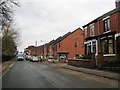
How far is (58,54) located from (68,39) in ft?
17.6

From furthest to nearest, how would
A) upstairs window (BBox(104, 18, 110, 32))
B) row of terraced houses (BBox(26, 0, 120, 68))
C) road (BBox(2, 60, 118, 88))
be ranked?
upstairs window (BBox(104, 18, 110, 32)) → row of terraced houses (BBox(26, 0, 120, 68)) → road (BBox(2, 60, 118, 88))

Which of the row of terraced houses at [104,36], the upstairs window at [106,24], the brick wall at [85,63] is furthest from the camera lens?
the upstairs window at [106,24]

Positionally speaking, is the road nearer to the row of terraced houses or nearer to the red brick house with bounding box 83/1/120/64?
the row of terraced houses

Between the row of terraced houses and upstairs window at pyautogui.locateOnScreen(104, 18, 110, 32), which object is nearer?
the row of terraced houses

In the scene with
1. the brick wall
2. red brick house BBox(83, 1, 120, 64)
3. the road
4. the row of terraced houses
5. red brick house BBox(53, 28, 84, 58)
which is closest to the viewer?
the road

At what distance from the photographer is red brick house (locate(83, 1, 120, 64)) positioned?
109 feet

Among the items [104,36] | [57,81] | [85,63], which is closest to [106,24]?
[104,36]

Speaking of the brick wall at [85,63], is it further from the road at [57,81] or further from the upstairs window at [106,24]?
the road at [57,81]

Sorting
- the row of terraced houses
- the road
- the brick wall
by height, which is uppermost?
the row of terraced houses

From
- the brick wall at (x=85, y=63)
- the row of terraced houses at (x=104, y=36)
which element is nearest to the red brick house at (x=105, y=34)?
the row of terraced houses at (x=104, y=36)

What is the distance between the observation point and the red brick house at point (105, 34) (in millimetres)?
33203

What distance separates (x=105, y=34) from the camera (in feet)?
117

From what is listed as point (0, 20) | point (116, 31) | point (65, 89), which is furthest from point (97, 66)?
point (65, 89)

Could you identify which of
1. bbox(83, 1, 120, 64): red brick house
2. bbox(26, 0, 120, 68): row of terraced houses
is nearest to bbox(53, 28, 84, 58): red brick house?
bbox(26, 0, 120, 68): row of terraced houses
